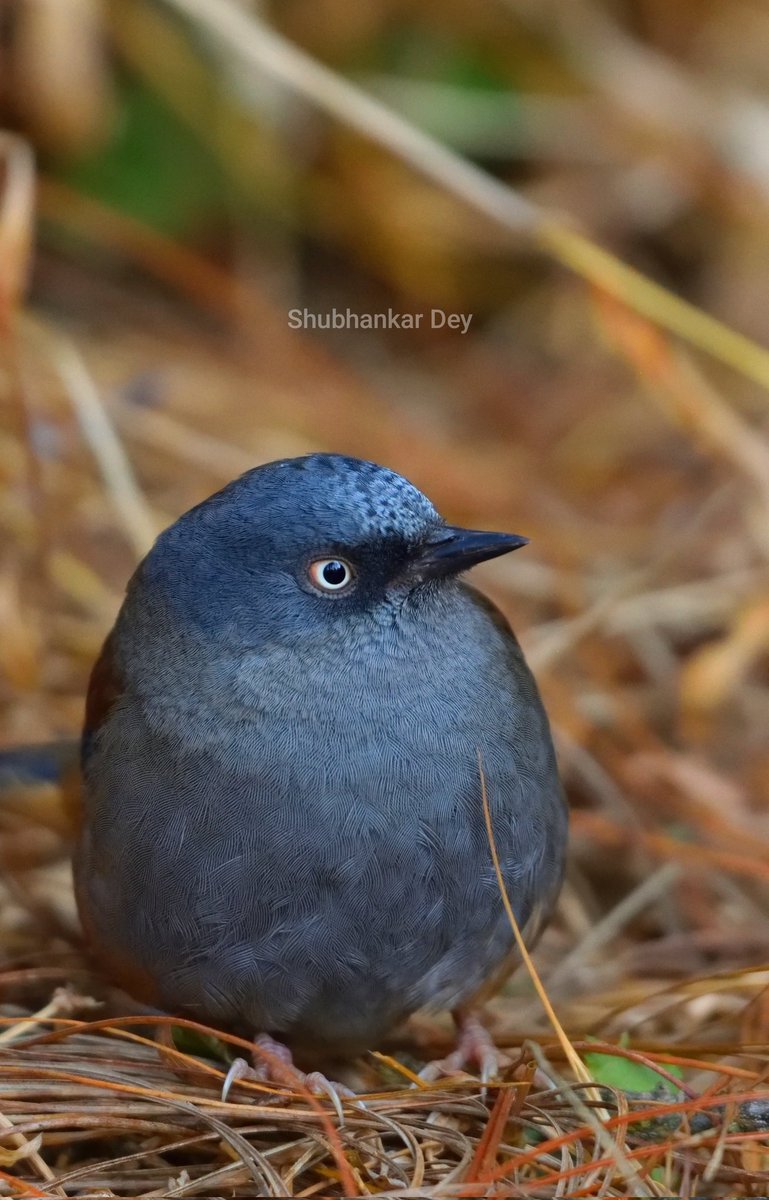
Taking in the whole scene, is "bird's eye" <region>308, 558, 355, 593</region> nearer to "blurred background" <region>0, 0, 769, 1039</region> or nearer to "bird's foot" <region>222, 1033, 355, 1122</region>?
"bird's foot" <region>222, 1033, 355, 1122</region>

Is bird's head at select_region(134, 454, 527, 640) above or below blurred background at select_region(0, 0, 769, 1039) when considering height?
below

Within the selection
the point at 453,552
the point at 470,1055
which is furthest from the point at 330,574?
the point at 470,1055

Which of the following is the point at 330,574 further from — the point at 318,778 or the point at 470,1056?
the point at 470,1056

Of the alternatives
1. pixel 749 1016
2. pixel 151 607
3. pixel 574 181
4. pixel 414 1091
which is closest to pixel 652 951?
pixel 749 1016

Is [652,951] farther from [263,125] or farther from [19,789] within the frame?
[263,125]

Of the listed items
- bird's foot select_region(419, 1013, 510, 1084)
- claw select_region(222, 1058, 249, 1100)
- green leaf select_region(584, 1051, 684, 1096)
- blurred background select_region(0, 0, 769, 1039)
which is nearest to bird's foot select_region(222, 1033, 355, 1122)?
claw select_region(222, 1058, 249, 1100)

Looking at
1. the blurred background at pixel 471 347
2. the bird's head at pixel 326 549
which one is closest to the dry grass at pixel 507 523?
the blurred background at pixel 471 347
